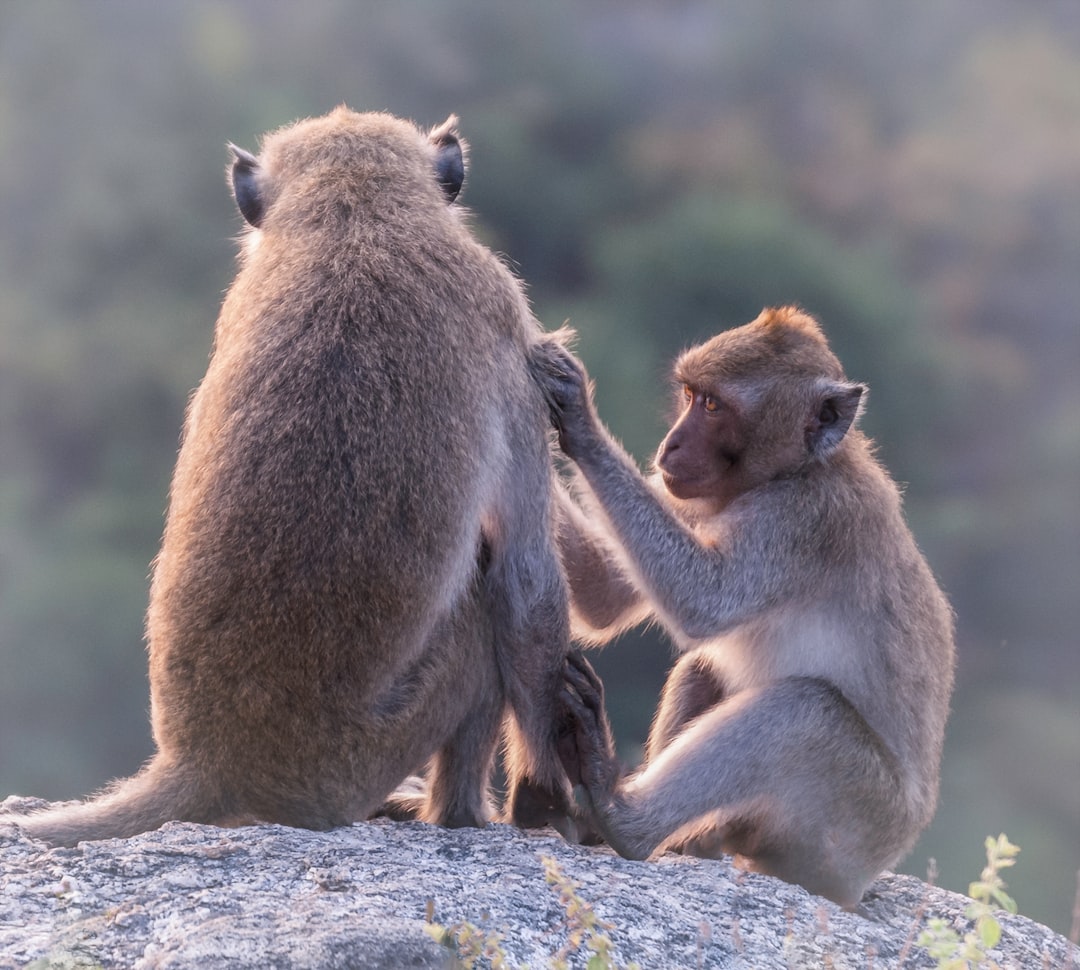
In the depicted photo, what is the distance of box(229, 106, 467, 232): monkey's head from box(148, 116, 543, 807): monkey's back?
0.97 ft

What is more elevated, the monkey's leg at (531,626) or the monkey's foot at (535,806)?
the monkey's leg at (531,626)

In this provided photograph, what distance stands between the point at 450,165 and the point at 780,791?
284 centimetres

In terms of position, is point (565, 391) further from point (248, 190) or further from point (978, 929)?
point (978, 929)

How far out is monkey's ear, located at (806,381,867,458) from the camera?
6.06 metres

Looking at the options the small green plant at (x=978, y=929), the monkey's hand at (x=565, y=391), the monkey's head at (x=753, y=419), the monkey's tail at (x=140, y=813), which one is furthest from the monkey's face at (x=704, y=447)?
the monkey's tail at (x=140, y=813)

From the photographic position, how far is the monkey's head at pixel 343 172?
5625 mm

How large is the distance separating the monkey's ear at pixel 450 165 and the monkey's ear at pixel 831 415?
5.59 ft

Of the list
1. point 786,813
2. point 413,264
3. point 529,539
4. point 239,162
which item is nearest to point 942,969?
point 786,813

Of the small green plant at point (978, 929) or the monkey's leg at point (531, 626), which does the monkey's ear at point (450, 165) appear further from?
the small green plant at point (978, 929)

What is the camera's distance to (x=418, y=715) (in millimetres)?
5188

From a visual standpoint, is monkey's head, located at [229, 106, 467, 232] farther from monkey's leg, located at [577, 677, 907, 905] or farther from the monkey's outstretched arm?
monkey's leg, located at [577, 677, 907, 905]

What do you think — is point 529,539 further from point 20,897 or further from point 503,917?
point 20,897

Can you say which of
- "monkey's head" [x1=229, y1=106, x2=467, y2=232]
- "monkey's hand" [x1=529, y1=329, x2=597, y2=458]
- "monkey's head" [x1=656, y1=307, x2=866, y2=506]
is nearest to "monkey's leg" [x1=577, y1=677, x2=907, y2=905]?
"monkey's head" [x1=656, y1=307, x2=866, y2=506]

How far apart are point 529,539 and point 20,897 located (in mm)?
2077
